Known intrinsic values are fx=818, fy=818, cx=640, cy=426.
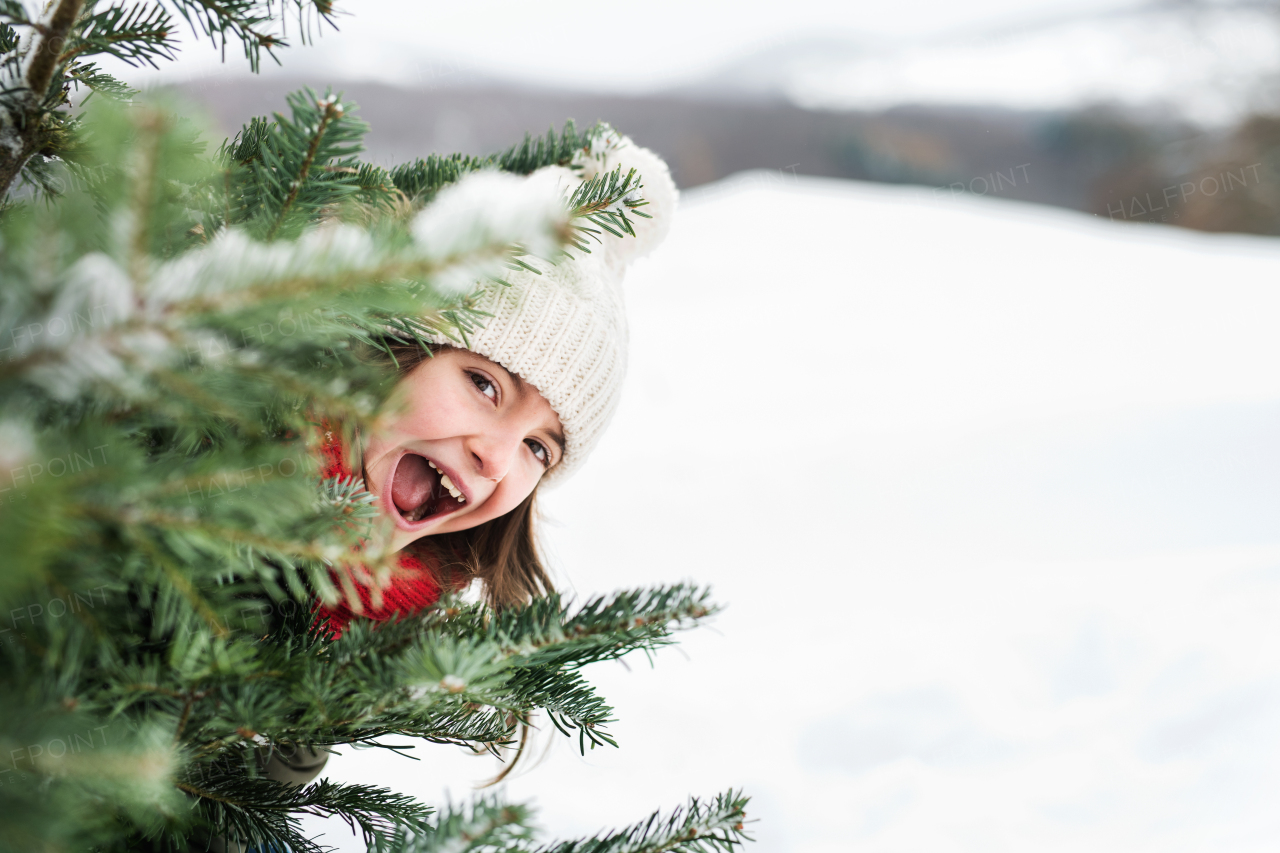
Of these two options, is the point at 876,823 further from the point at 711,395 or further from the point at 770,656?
the point at 711,395

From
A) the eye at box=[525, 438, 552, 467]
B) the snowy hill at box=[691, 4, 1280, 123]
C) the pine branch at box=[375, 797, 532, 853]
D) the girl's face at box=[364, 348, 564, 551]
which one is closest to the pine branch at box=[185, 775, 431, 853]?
the pine branch at box=[375, 797, 532, 853]

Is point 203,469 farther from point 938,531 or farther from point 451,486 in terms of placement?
point 938,531

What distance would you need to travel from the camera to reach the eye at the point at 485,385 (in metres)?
0.68

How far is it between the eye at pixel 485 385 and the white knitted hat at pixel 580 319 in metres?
0.03

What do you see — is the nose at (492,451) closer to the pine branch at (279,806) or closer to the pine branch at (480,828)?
the pine branch at (279,806)

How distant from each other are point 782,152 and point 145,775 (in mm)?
2773

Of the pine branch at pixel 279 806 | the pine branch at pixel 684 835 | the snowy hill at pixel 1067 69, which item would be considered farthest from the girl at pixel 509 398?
the snowy hill at pixel 1067 69

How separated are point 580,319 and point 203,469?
1.67 ft

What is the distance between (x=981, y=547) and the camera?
1350 millimetres

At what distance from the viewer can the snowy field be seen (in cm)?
81

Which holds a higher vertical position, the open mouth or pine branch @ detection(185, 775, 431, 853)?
the open mouth

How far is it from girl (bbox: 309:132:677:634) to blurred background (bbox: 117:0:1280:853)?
10.9 inches

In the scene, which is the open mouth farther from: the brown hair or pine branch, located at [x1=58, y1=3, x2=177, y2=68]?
pine branch, located at [x1=58, y1=3, x2=177, y2=68]

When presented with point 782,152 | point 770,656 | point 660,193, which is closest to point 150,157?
point 660,193
